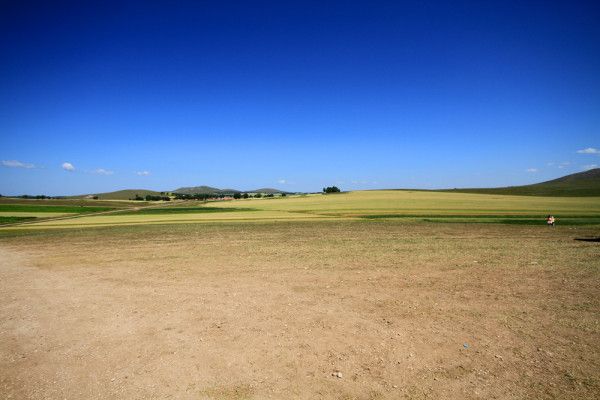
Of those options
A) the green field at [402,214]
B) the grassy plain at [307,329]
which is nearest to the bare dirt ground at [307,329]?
the grassy plain at [307,329]

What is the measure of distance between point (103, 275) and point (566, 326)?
59.2 ft

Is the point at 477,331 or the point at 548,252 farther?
the point at 548,252

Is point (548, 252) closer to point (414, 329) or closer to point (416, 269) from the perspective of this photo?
point (416, 269)

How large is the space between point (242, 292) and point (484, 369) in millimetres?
8164

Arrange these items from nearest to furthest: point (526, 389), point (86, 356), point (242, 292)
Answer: point (526, 389)
point (86, 356)
point (242, 292)

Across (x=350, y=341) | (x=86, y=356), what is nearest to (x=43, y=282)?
(x=86, y=356)

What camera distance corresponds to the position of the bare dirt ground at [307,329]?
249 inches

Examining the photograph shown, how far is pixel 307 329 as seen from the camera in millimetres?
8711

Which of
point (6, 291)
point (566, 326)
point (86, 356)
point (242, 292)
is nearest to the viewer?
point (86, 356)

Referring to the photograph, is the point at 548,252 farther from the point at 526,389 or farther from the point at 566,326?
the point at 526,389

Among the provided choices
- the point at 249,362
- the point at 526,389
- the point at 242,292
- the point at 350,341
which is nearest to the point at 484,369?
the point at 526,389

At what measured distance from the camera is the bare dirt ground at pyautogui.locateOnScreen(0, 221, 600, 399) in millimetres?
→ 6332

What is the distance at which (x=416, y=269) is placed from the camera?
15.0 metres

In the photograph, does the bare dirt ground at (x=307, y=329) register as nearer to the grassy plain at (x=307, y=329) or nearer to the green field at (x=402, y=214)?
the grassy plain at (x=307, y=329)
